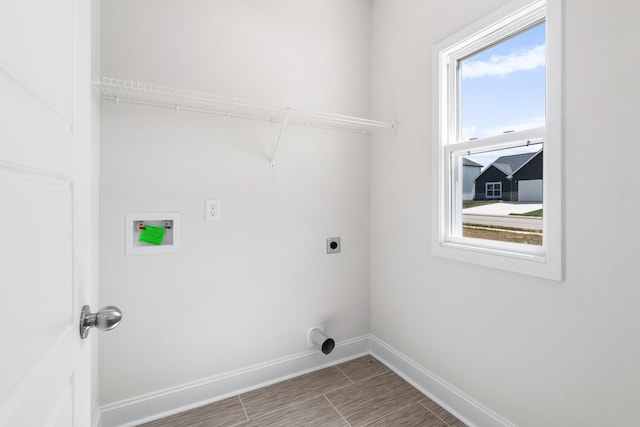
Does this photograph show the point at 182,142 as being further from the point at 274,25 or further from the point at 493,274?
the point at 493,274

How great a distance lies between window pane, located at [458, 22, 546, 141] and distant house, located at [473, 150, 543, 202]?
161mm

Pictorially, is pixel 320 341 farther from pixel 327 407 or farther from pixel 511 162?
pixel 511 162

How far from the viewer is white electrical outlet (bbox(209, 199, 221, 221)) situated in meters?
1.76

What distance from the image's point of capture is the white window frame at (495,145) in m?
1.26

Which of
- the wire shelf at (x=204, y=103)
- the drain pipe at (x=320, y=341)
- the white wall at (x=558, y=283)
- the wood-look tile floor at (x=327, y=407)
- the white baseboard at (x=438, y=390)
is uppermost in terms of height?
the wire shelf at (x=204, y=103)

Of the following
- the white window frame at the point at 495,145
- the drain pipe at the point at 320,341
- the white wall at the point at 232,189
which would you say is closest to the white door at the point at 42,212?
the white wall at the point at 232,189

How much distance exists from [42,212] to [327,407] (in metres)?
1.78

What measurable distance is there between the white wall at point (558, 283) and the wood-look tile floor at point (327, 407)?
0.78 feet

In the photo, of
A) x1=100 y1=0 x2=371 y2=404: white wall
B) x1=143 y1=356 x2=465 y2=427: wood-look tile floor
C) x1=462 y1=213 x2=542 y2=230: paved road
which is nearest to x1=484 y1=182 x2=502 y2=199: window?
x1=462 y1=213 x2=542 y2=230: paved road

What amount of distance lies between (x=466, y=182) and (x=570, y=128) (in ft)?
1.97

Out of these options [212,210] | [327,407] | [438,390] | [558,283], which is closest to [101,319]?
[212,210]

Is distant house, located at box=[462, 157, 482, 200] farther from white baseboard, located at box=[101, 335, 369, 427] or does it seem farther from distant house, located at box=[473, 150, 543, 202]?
white baseboard, located at box=[101, 335, 369, 427]

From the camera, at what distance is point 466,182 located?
1784 mm

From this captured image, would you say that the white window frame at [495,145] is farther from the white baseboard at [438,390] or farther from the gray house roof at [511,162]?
the white baseboard at [438,390]
